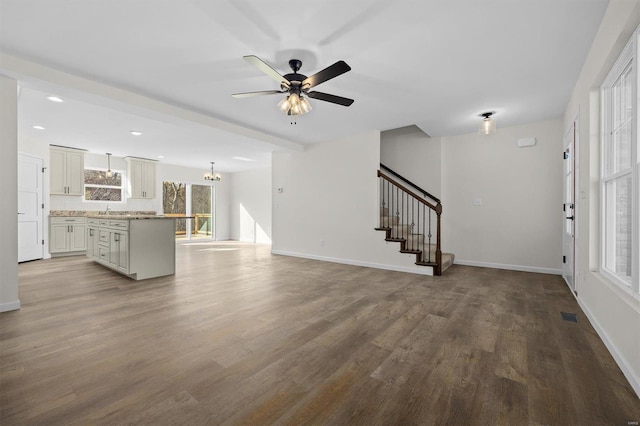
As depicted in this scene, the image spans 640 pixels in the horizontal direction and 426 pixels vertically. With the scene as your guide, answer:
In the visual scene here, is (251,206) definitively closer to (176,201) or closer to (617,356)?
(176,201)

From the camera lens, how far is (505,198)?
5121 mm

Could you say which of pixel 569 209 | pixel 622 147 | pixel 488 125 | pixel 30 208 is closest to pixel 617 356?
pixel 622 147

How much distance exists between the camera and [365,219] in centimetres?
548

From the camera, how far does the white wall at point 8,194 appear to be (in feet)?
9.35

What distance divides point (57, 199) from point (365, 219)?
291 inches

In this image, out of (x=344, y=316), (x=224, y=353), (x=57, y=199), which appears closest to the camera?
(x=224, y=353)

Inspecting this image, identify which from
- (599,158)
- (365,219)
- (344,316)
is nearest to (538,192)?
(599,158)

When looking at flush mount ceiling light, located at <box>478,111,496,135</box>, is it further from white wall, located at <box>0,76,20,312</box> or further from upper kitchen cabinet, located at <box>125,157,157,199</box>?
upper kitchen cabinet, located at <box>125,157,157,199</box>

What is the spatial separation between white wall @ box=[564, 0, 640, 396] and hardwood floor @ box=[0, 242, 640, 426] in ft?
0.52

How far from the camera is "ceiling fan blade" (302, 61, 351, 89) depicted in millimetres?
2334

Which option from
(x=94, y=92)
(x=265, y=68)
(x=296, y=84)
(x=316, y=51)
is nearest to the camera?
(x=265, y=68)

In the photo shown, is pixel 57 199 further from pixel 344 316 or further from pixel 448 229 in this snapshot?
pixel 448 229

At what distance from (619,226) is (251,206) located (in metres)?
9.16

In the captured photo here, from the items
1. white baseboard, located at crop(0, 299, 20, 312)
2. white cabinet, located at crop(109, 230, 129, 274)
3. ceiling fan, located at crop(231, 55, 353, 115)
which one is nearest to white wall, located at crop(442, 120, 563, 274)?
ceiling fan, located at crop(231, 55, 353, 115)
